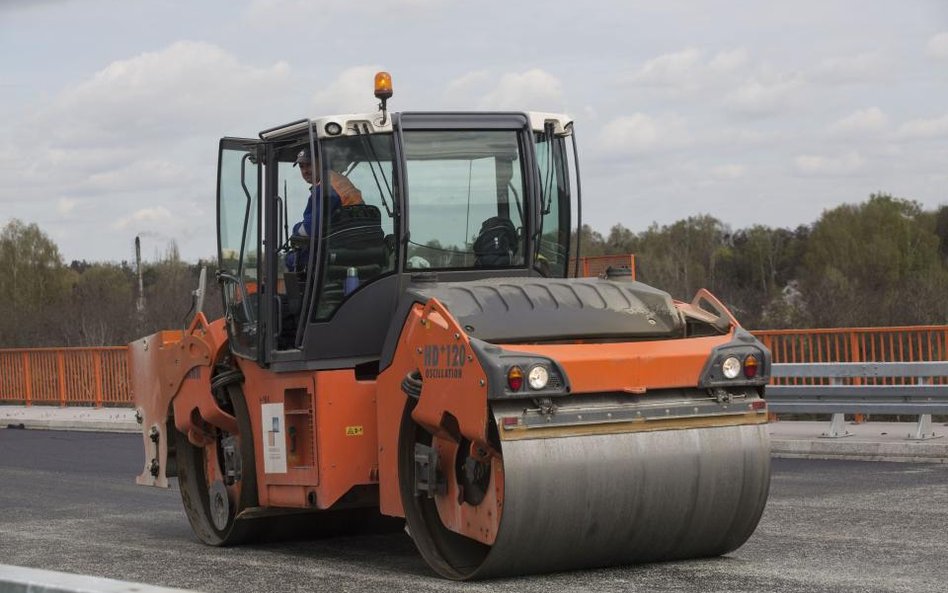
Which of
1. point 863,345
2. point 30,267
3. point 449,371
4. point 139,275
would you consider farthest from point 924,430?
point 30,267

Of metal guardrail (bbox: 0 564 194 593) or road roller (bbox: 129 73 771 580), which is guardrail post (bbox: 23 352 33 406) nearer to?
road roller (bbox: 129 73 771 580)

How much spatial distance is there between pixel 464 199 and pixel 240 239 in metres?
1.63

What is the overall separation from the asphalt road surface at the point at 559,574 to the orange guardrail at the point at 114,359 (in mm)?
2959

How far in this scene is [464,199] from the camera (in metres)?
8.80

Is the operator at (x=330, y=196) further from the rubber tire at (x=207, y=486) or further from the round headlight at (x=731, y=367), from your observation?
the round headlight at (x=731, y=367)

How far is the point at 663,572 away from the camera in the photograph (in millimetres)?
7520

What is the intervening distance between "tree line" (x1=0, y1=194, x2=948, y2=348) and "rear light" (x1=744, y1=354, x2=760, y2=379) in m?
33.7

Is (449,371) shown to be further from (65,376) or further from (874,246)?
(874,246)

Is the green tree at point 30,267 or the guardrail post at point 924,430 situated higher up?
the green tree at point 30,267

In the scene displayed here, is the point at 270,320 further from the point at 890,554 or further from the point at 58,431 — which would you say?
the point at 58,431

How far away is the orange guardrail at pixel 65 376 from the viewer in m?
25.5

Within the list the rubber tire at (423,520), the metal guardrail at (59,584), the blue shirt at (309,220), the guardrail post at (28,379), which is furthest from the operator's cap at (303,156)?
the guardrail post at (28,379)

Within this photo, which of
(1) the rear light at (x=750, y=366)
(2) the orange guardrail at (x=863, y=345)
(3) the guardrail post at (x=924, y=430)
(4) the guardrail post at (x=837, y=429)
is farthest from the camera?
(2) the orange guardrail at (x=863, y=345)

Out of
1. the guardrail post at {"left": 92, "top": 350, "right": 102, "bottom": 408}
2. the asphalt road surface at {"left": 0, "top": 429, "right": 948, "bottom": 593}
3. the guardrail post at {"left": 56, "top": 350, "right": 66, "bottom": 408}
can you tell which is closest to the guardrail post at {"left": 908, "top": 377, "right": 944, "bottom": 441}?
the asphalt road surface at {"left": 0, "top": 429, "right": 948, "bottom": 593}
